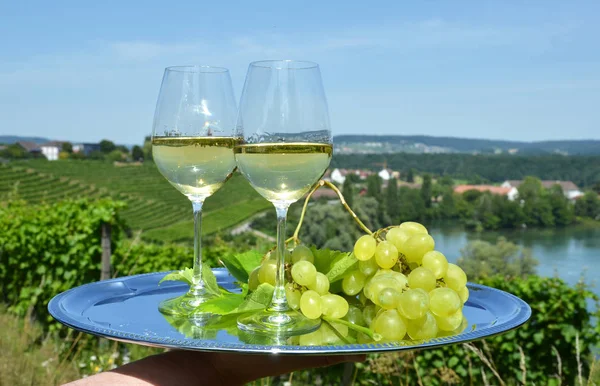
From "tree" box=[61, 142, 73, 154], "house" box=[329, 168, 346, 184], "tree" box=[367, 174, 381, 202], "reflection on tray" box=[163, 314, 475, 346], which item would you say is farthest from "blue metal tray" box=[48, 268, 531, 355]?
"tree" box=[61, 142, 73, 154]

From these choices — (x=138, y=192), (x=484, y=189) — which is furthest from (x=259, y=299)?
(x=484, y=189)

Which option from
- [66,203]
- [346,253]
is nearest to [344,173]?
[66,203]

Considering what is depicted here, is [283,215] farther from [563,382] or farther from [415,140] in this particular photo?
[415,140]

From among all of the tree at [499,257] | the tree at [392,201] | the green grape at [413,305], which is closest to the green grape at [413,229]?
the green grape at [413,305]

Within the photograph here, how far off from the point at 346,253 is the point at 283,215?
12.3 inches

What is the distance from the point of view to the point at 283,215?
1771 mm

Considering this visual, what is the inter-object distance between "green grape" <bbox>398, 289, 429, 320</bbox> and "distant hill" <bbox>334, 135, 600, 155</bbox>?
178 ft

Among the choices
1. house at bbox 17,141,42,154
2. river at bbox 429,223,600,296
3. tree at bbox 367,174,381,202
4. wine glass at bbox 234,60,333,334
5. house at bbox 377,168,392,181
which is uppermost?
wine glass at bbox 234,60,333,334

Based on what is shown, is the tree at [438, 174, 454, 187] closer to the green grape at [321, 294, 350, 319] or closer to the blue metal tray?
the blue metal tray

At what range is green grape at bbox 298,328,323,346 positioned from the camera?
5.18 feet

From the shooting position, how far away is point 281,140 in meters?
1.71

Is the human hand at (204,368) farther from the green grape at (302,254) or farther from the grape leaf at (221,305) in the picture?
the green grape at (302,254)

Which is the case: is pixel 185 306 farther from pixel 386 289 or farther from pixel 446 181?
pixel 446 181

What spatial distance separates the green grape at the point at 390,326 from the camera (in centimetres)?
164
